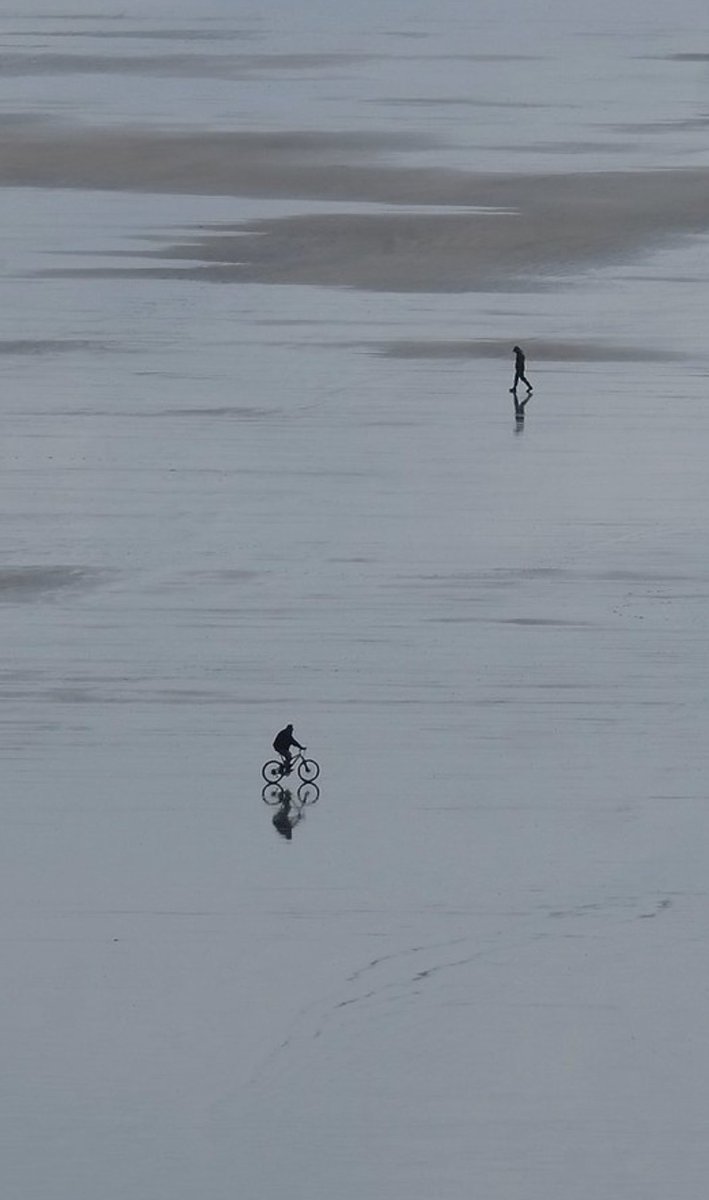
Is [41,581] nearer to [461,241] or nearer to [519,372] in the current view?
[519,372]

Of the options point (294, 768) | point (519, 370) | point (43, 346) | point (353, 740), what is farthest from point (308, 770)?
point (43, 346)

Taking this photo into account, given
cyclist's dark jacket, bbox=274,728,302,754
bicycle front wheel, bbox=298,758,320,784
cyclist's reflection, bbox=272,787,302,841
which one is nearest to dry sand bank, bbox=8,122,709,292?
bicycle front wheel, bbox=298,758,320,784

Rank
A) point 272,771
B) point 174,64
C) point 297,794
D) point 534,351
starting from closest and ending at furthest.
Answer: point 272,771, point 297,794, point 534,351, point 174,64

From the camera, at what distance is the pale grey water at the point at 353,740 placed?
17.7 m

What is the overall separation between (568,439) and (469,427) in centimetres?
154

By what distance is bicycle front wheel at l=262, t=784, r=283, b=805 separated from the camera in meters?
23.2

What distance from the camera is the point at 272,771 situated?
23188mm

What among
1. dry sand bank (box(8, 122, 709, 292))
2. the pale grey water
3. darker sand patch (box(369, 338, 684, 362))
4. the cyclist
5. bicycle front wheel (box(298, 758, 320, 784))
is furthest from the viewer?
dry sand bank (box(8, 122, 709, 292))

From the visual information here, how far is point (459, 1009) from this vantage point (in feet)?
62.5

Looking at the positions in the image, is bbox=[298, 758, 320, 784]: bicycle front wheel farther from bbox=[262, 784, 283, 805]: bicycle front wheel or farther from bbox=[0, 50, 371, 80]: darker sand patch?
bbox=[0, 50, 371, 80]: darker sand patch

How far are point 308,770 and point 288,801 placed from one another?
14.4 inches

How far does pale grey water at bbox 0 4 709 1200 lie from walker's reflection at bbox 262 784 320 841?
0.54 feet

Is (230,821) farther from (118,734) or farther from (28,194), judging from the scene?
(28,194)

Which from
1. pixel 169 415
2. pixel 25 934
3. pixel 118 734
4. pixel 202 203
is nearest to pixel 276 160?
pixel 202 203
